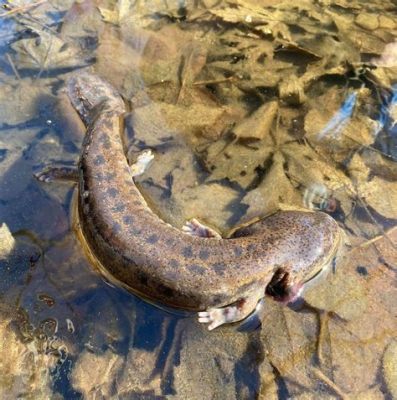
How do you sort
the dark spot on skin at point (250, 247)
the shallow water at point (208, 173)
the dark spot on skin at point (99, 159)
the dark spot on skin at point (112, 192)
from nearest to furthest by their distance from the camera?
the shallow water at point (208, 173)
the dark spot on skin at point (250, 247)
the dark spot on skin at point (112, 192)
the dark spot on skin at point (99, 159)

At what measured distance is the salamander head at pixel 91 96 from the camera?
18.6ft

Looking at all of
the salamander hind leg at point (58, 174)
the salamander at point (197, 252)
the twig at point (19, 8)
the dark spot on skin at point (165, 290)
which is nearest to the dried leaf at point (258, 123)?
the salamander at point (197, 252)

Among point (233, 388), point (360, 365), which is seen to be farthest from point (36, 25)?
point (360, 365)

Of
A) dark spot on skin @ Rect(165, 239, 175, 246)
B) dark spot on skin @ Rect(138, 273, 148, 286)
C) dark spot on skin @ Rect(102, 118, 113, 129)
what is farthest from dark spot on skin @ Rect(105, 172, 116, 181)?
dark spot on skin @ Rect(138, 273, 148, 286)

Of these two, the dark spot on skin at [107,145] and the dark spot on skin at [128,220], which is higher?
the dark spot on skin at [128,220]

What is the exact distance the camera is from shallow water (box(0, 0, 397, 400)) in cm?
392

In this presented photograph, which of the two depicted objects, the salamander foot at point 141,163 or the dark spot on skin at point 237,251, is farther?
the salamander foot at point 141,163

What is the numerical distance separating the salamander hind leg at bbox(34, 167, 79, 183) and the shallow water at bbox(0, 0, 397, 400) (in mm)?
133

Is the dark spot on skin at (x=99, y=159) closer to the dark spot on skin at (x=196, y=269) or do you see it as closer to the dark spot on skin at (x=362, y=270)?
the dark spot on skin at (x=196, y=269)

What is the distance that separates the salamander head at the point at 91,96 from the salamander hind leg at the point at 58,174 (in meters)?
0.73

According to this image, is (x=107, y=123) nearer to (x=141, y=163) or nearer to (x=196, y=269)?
(x=141, y=163)

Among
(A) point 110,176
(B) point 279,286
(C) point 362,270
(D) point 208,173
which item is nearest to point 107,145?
(A) point 110,176

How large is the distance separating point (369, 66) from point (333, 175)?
2.00 metres

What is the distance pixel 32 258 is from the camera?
462 centimetres
